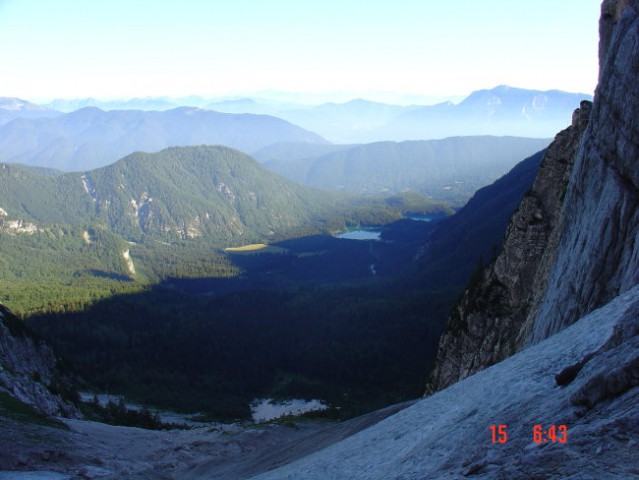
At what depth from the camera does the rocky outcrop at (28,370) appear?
38.2 meters

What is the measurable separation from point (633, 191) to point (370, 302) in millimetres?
118396

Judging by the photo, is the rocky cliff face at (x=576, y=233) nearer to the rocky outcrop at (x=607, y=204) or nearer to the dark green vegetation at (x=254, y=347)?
the rocky outcrop at (x=607, y=204)

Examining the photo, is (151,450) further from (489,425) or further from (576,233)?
(576,233)

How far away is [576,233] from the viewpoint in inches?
1028

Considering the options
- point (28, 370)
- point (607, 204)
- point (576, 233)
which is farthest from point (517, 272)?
point (28, 370)

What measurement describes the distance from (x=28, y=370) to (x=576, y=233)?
48888 mm

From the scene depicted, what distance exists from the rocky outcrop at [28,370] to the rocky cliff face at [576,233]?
33295 millimetres

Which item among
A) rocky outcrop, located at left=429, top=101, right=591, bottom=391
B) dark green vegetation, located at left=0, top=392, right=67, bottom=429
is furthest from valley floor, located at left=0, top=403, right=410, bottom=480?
rocky outcrop, located at left=429, top=101, right=591, bottom=391

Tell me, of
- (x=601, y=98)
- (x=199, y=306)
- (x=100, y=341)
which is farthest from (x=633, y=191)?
(x=199, y=306)

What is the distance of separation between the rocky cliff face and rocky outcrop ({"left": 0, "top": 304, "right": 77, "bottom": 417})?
33.3 metres

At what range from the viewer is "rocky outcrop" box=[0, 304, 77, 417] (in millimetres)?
38219

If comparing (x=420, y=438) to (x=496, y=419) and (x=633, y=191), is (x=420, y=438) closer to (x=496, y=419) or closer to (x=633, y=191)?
(x=496, y=419)

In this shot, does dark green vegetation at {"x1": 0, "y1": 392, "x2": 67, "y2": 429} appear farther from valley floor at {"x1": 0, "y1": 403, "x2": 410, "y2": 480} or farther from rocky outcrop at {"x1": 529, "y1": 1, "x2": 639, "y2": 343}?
rocky outcrop at {"x1": 529, "y1": 1, "x2": 639, "y2": 343}
